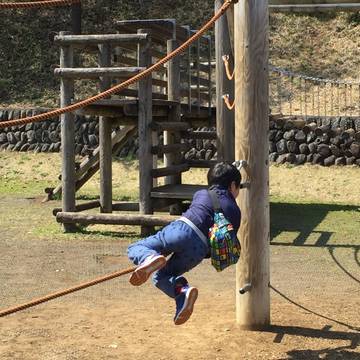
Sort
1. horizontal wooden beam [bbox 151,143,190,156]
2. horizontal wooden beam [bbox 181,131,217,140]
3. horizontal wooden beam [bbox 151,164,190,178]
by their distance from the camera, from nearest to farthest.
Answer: horizontal wooden beam [bbox 151,143,190,156] → horizontal wooden beam [bbox 151,164,190,178] → horizontal wooden beam [bbox 181,131,217,140]

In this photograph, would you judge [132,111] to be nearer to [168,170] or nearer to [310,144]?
[168,170]

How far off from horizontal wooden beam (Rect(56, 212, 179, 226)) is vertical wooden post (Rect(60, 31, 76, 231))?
0.26 m

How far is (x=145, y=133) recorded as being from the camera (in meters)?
9.76

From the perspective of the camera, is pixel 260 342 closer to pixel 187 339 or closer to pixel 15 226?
pixel 187 339

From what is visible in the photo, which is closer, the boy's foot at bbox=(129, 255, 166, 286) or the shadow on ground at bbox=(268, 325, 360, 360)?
the boy's foot at bbox=(129, 255, 166, 286)

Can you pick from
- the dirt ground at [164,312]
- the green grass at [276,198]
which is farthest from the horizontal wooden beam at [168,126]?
the dirt ground at [164,312]

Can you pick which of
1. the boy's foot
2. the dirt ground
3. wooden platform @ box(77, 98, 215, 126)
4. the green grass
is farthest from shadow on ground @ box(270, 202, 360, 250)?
the boy's foot

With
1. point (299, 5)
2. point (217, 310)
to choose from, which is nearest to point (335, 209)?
point (299, 5)

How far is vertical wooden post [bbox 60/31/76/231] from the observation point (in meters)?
9.96

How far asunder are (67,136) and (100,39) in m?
1.44

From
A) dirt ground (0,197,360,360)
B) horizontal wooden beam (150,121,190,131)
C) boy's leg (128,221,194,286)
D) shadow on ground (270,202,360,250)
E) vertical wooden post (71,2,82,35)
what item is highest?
vertical wooden post (71,2,82,35)

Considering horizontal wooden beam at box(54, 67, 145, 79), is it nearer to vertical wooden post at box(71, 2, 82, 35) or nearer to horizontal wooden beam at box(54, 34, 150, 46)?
horizontal wooden beam at box(54, 34, 150, 46)

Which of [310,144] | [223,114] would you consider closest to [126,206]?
[223,114]

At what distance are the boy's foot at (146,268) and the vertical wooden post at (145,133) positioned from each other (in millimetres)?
5638
